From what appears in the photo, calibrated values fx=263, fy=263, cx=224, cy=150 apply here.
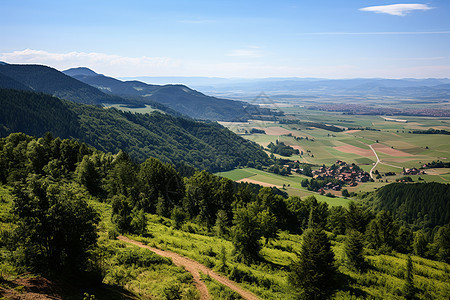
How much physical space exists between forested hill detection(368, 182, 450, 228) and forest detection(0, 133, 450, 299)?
56.0 metres

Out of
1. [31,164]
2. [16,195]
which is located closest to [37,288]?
[16,195]

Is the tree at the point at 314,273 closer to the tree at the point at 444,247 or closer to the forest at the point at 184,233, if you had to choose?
the forest at the point at 184,233

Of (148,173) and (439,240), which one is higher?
(148,173)

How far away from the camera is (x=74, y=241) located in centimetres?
2048

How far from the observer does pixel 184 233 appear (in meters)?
46.3

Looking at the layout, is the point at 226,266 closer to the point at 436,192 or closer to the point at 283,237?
the point at 283,237

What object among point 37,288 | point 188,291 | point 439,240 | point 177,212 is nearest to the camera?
point 37,288

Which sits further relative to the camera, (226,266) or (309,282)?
(226,266)

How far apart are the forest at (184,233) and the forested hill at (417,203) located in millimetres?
55971

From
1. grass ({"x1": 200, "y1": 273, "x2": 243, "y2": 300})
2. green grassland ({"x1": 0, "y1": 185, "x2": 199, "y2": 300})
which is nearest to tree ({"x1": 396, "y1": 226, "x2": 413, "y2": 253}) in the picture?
grass ({"x1": 200, "y1": 273, "x2": 243, "y2": 300})

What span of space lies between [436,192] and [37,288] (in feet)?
504

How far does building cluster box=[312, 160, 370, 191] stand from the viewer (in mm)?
171100

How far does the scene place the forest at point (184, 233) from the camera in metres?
19.8

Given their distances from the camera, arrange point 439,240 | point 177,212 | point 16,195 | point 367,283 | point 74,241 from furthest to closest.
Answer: point 439,240, point 177,212, point 367,283, point 74,241, point 16,195
